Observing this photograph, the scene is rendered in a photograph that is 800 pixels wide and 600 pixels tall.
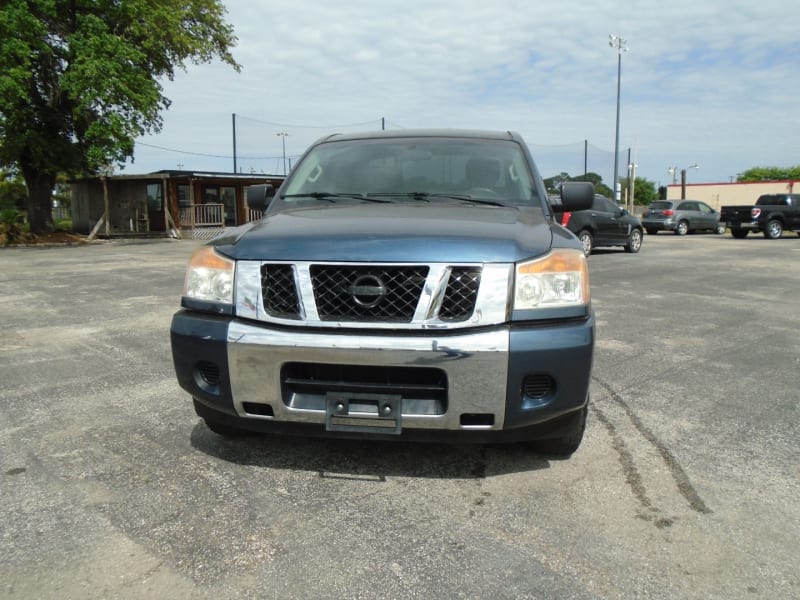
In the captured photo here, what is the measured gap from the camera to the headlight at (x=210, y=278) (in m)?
2.83

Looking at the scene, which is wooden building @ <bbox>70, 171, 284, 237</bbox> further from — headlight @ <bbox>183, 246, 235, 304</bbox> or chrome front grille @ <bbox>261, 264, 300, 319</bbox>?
chrome front grille @ <bbox>261, 264, 300, 319</bbox>

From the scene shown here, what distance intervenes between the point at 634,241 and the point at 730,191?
45.7m

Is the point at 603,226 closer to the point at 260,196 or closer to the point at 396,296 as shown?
the point at 260,196

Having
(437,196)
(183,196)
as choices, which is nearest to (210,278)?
(437,196)

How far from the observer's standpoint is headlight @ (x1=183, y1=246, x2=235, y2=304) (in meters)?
2.83

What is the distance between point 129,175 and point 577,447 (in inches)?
1153

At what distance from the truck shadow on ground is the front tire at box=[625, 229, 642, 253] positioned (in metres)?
15.4

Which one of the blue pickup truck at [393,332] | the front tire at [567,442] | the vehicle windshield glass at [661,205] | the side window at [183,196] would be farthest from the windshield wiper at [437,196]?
the vehicle windshield glass at [661,205]

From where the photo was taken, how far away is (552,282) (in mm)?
2719

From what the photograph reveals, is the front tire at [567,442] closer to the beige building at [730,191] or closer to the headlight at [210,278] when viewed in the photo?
the headlight at [210,278]

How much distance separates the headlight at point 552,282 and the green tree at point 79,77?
71.5 ft

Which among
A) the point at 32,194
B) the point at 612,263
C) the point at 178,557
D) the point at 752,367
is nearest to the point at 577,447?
the point at 178,557

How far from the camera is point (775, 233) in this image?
24578mm

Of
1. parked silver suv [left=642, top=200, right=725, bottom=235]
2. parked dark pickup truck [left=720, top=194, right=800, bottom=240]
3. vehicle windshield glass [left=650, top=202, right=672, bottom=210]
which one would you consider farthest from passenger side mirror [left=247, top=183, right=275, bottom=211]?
vehicle windshield glass [left=650, top=202, right=672, bottom=210]
